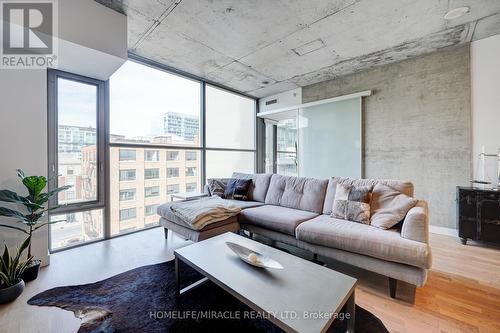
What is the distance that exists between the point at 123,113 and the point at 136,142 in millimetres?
469

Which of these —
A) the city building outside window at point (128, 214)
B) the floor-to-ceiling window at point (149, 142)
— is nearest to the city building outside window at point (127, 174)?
the floor-to-ceiling window at point (149, 142)

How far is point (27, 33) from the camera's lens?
2070mm

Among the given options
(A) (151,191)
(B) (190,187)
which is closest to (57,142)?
(A) (151,191)

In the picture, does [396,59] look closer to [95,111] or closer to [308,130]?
[308,130]

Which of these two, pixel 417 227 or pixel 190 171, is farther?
pixel 190 171

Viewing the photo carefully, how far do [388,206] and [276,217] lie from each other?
1.17 meters

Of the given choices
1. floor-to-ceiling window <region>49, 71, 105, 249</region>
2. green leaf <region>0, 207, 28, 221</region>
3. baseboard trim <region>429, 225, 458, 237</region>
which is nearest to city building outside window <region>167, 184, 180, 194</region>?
floor-to-ceiling window <region>49, 71, 105, 249</region>

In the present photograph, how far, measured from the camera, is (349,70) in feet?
13.1

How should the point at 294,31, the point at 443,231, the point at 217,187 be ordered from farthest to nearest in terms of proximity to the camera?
the point at 217,187 < the point at 443,231 < the point at 294,31

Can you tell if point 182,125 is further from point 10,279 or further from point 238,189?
point 10,279

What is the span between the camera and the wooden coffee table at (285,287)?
3.34 ft

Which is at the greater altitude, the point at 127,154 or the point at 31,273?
the point at 127,154

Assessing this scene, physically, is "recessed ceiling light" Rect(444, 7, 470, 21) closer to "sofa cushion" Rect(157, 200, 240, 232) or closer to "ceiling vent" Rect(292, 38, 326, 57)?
"ceiling vent" Rect(292, 38, 326, 57)

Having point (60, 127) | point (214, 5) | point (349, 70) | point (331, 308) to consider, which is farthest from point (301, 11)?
point (60, 127)
